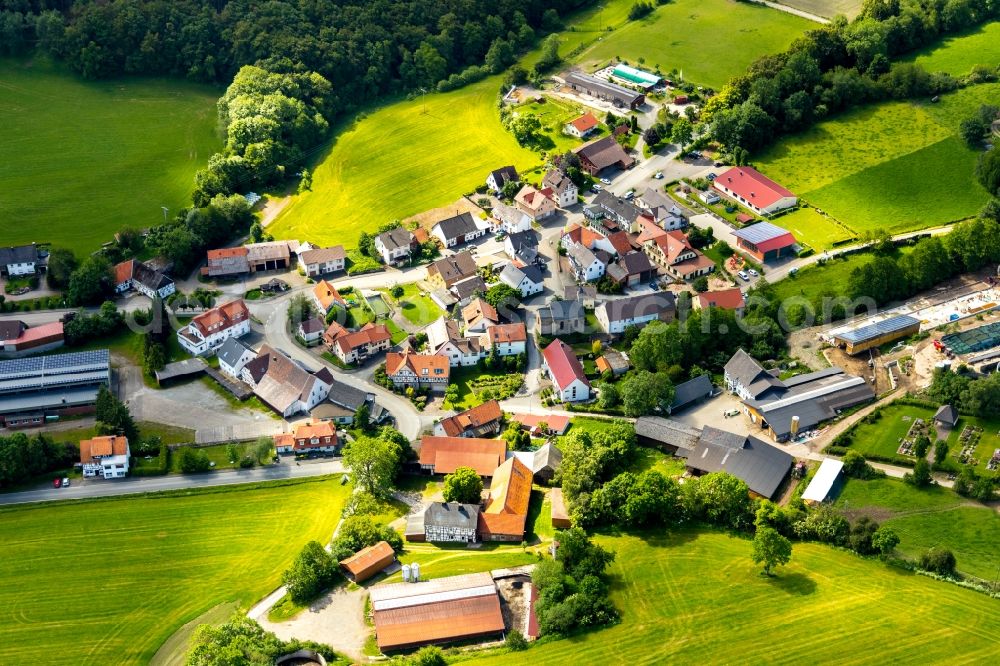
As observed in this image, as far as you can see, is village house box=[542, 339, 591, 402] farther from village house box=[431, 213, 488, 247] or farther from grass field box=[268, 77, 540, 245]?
grass field box=[268, 77, 540, 245]

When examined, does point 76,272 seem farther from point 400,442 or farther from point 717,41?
point 717,41

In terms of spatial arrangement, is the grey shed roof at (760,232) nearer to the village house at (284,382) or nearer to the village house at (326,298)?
the village house at (326,298)

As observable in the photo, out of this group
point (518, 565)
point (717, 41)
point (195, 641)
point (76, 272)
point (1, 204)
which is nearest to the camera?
point (195, 641)

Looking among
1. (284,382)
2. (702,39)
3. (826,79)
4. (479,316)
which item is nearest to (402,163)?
(479,316)

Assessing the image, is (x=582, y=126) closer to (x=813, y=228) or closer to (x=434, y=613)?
(x=813, y=228)

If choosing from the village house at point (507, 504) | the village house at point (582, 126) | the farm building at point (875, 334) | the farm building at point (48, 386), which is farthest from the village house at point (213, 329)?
the farm building at point (875, 334)

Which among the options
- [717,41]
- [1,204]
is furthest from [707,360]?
[1,204]
